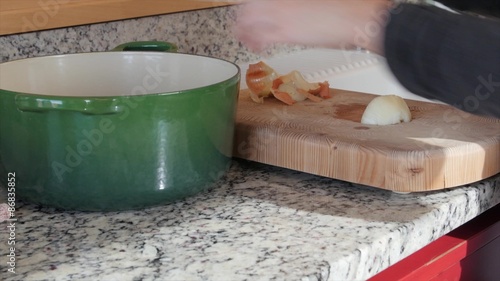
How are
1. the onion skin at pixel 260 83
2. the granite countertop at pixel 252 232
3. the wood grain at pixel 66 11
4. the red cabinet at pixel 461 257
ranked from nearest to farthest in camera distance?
the granite countertop at pixel 252 232 → the red cabinet at pixel 461 257 → the wood grain at pixel 66 11 → the onion skin at pixel 260 83

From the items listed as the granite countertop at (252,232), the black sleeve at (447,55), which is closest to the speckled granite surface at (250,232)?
the granite countertop at (252,232)

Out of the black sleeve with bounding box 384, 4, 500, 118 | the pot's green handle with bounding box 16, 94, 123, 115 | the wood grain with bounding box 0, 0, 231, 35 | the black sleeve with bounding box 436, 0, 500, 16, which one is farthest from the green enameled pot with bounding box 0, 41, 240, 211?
the black sleeve with bounding box 436, 0, 500, 16

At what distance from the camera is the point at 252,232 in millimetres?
662

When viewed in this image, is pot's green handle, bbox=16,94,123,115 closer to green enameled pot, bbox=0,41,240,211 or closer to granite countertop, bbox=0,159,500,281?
green enameled pot, bbox=0,41,240,211

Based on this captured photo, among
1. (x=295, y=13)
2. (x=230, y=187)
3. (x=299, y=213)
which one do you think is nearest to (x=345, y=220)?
(x=299, y=213)

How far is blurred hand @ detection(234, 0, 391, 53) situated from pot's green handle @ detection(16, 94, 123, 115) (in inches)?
9.4

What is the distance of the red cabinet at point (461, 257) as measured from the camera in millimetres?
729

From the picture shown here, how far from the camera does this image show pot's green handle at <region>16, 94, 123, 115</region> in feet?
2.05

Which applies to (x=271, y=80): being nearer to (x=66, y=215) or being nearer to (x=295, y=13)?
(x=295, y=13)

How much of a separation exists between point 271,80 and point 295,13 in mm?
185

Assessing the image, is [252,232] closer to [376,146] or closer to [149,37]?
[376,146]

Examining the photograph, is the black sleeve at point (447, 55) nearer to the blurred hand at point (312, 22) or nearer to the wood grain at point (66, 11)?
the blurred hand at point (312, 22)

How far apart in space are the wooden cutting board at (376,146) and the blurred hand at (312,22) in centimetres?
10

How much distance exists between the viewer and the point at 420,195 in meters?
0.77
